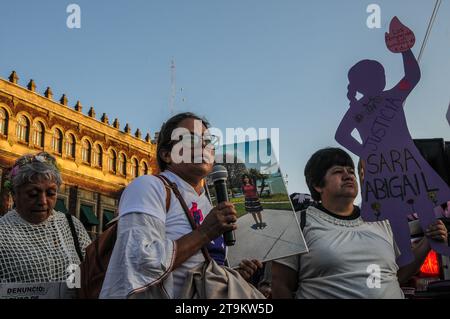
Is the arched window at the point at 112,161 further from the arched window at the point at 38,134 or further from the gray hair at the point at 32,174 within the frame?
the gray hair at the point at 32,174

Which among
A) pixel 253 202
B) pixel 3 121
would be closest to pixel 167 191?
pixel 253 202

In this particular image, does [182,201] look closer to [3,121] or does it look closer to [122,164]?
[3,121]

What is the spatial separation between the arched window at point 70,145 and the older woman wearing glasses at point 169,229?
27.3 metres

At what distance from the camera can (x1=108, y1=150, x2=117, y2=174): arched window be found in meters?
31.6

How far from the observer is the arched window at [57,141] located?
2758 cm

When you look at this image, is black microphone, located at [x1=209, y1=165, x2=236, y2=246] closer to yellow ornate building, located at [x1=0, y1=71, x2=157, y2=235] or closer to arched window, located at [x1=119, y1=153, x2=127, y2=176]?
yellow ornate building, located at [x1=0, y1=71, x2=157, y2=235]

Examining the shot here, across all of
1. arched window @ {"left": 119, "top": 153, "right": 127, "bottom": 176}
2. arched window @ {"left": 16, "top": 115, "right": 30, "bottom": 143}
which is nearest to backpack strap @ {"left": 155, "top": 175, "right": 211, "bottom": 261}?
arched window @ {"left": 16, "top": 115, "right": 30, "bottom": 143}

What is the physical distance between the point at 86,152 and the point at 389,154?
92.7ft

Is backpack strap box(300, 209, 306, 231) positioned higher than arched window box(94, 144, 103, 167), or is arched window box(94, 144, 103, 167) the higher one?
arched window box(94, 144, 103, 167)

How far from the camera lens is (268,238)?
2336mm

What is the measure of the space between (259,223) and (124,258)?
70 cm

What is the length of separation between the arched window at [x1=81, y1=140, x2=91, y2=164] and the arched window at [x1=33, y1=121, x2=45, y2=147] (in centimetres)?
302

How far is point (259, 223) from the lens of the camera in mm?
2361

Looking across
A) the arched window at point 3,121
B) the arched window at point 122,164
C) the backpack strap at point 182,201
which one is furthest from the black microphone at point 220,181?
the arched window at point 122,164
